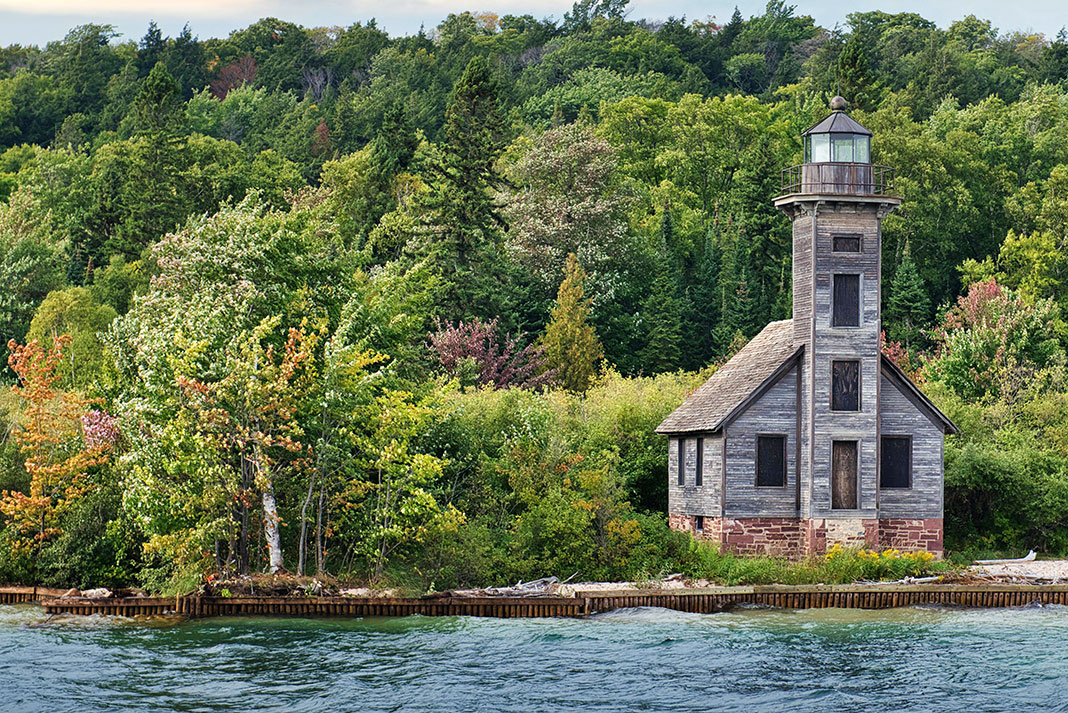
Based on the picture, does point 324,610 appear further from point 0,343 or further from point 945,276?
point 945,276

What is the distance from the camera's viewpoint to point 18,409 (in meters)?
40.7

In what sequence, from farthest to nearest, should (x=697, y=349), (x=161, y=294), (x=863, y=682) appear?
(x=697, y=349) < (x=161, y=294) < (x=863, y=682)

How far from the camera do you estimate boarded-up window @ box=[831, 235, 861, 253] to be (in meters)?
38.8

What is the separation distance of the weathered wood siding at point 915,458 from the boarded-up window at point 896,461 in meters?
0.13

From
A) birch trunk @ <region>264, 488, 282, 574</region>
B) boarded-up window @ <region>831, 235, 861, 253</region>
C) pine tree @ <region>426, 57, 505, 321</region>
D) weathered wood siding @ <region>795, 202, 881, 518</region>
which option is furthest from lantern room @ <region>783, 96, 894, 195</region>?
pine tree @ <region>426, 57, 505, 321</region>

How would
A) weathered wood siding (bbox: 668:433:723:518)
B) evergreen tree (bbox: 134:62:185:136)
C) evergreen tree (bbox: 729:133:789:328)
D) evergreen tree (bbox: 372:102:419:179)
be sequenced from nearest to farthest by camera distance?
weathered wood siding (bbox: 668:433:723:518), evergreen tree (bbox: 729:133:789:328), evergreen tree (bbox: 134:62:185:136), evergreen tree (bbox: 372:102:419:179)

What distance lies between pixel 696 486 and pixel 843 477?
166 inches

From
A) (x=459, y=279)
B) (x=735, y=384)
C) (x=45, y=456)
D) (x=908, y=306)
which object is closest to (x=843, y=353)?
(x=735, y=384)

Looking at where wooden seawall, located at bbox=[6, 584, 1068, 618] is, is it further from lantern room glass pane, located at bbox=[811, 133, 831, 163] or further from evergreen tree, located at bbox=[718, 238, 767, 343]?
evergreen tree, located at bbox=[718, 238, 767, 343]

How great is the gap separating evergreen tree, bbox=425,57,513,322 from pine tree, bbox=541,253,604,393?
164 inches

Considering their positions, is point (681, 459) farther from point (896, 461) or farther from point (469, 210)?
point (469, 210)

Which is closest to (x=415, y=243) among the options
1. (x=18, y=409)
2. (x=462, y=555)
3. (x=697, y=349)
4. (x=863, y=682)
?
(x=697, y=349)

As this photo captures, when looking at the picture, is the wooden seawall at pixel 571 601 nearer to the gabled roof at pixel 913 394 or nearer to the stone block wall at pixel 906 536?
the stone block wall at pixel 906 536

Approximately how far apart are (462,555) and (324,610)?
4.14 metres
